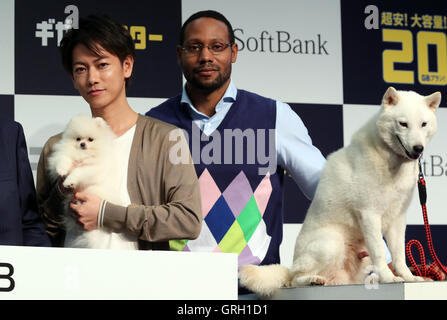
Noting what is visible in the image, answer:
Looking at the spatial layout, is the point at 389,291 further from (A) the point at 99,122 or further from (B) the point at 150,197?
→ (A) the point at 99,122

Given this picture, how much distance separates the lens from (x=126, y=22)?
268cm

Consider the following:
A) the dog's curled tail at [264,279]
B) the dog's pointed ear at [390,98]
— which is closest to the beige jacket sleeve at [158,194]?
the dog's curled tail at [264,279]

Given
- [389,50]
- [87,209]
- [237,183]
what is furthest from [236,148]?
[389,50]

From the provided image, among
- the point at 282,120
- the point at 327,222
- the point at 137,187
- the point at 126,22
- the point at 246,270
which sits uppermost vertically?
the point at 126,22

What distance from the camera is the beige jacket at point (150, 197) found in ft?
6.49

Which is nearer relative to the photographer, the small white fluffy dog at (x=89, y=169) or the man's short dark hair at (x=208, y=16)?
the small white fluffy dog at (x=89, y=169)

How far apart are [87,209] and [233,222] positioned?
2.37 feet

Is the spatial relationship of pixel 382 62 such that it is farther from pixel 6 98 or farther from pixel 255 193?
pixel 6 98

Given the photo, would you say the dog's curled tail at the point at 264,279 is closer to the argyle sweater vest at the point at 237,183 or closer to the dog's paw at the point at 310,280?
the dog's paw at the point at 310,280

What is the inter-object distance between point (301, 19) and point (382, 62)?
416 mm

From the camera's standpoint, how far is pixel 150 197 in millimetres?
2104

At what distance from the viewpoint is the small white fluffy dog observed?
2.04 meters

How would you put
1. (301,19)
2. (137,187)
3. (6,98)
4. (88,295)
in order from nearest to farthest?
1. (88,295)
2. (137,187)
3. (6,98)
4. (301,19)

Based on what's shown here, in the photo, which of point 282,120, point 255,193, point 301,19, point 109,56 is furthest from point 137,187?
point 301,19
